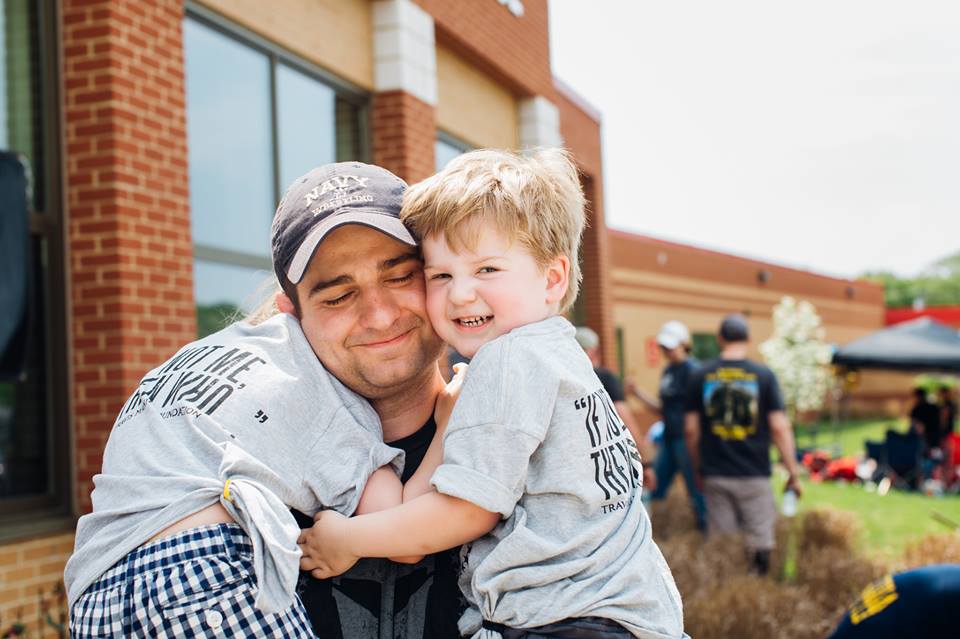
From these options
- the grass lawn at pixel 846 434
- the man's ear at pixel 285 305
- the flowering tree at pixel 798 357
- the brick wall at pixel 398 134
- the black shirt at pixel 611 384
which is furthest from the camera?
the flowering tree at pixel 798 357

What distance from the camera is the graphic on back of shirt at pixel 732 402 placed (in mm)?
7395

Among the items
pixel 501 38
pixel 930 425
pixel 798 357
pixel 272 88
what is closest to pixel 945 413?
pixel 930 425

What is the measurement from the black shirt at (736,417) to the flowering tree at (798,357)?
19.1m

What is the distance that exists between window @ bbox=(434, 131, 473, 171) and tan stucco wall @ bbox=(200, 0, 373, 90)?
1.36 m

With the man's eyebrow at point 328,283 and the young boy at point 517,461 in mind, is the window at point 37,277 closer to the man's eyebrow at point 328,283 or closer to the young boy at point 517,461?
the man's eyebrow at point 328,283

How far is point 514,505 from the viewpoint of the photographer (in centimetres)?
187

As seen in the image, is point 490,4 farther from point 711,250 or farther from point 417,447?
point 711,250

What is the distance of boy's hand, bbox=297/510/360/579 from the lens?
5.79 feet

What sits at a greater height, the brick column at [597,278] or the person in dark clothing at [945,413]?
the brick column at [597,278]

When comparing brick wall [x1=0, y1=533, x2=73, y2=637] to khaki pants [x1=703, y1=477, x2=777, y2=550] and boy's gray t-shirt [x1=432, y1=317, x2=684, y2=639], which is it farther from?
khaki pants [x1=703, y1=477, x2=777, y2=550]

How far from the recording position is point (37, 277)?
504 cm

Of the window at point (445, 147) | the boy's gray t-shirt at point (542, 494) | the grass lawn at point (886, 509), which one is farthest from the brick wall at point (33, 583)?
the grass lawn at point (886, 509)

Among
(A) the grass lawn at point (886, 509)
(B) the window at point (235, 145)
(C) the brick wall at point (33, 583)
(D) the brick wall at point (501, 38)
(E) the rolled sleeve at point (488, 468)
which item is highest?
(D) the brick wall at point (501, 38)

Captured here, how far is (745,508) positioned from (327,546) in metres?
6.16
